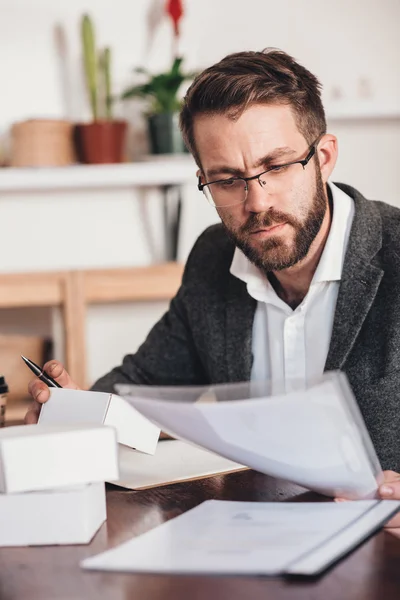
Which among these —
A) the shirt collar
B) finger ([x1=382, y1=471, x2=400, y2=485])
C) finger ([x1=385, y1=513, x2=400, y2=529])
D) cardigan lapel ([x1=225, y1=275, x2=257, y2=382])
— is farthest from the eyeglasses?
finger ([x1=385, y1=513, x2=400, y2=529])

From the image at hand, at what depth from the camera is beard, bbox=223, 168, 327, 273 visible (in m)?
1.62

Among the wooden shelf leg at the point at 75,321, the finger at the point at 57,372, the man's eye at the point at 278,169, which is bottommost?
the wooden shelf leg at the point at 75,321

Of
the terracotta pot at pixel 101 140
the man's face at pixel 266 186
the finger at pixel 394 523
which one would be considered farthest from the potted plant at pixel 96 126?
the finger at pixel 394 523

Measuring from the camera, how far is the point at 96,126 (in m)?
3.18

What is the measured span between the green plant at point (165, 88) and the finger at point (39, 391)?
6.52ft

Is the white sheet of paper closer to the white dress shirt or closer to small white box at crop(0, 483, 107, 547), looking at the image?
small white box at crop(0, 483, 107, 547)

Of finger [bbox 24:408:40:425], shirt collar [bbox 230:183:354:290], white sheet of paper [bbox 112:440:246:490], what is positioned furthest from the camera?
shirt collar [bbox 230:183:354:290]

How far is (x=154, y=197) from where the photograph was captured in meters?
3.45

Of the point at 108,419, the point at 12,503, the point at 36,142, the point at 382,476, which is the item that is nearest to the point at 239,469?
the point at 108,419

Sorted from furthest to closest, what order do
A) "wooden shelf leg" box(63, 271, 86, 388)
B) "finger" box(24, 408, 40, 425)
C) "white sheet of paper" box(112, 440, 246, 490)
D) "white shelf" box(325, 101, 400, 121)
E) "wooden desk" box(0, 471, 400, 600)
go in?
"white shelf" box(325, 101, 400, 121), "wooden shelf leg" box(63, 271, 86, 388), "finger" box(24, 408, 40, 425), "white sheet of paper" box(112, 440, 246, 490), "wooden desk" box(0, 471, 400, 600)

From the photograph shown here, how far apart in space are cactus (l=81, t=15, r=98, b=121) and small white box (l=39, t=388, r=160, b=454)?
2.11m

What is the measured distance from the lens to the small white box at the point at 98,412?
1238mm

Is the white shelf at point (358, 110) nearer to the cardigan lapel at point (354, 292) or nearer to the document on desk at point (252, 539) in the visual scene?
the cardigan lapel at point (354, 292)

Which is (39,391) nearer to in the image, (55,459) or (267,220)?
(55,459)
